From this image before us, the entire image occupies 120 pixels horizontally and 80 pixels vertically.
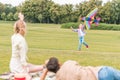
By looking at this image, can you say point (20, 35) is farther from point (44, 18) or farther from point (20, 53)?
point (44, 18)

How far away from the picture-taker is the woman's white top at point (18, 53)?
842 cm

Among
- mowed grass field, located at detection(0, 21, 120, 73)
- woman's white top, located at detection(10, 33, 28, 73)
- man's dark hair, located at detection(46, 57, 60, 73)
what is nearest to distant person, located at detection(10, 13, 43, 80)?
woman's white top, located at detection(10, 33, 28, 73)

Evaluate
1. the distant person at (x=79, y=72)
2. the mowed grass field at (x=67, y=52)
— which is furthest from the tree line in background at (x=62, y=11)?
the distant person at (x=79, y=72)

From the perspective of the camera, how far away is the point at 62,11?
91625mm

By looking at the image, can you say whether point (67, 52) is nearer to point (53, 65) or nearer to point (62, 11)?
point (53, 65)

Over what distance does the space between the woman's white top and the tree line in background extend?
3063 inches

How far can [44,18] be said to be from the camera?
93.9 meters

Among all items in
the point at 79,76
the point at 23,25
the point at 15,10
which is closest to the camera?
the point at 79,76

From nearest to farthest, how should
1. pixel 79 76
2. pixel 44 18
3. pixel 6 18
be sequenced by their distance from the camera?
pixel 79 76 → pixel 44 18 → pixel 6 18

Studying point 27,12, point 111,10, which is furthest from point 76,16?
point 27,12

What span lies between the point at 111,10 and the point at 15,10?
117 feet


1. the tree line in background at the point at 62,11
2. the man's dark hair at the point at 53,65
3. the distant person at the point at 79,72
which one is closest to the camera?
the distant person at the point at 79,72

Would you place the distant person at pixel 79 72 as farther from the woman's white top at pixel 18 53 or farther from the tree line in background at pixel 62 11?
the tree line in background at pixel 62 11

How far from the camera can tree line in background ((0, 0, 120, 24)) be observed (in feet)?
288
